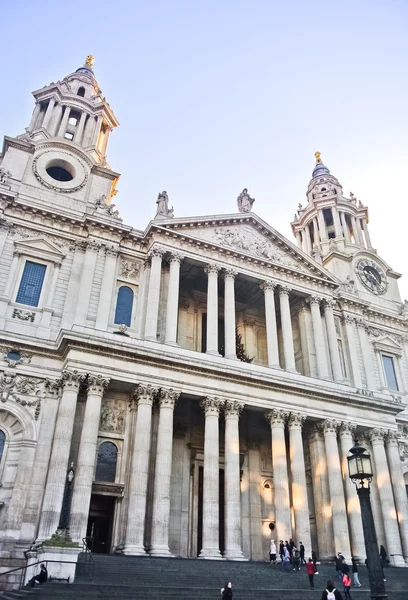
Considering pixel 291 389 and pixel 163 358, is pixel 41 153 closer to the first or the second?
pixel 163 358

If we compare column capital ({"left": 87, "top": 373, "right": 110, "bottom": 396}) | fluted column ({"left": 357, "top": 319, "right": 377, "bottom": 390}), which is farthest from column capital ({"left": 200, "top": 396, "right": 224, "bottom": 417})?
fluted column ({"left": 357, "top": 319, "right": 377, "bottom": 390})

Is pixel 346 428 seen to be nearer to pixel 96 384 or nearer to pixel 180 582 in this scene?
pixel 180 582

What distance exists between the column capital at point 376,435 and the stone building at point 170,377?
7.0 inches

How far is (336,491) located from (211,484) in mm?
7030

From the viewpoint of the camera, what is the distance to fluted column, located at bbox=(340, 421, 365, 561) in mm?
25081

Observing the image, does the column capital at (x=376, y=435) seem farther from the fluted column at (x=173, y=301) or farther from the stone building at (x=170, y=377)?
the fluted column at (x=173, y=301)

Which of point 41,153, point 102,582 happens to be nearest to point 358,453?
point 102,582

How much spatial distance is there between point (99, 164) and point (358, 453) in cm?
2654

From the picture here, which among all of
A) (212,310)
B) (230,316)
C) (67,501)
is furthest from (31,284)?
(67,501)

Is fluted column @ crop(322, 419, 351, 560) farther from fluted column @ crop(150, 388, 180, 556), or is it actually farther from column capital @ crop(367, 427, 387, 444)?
fluted column @ crop(150, 388, 180, 556)

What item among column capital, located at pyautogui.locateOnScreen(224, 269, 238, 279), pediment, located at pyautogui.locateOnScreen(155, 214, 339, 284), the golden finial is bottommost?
column capital, located at pyautogui.locateOnScreen(224, 269, 238, 279)

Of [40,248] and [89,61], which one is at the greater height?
[89,61]

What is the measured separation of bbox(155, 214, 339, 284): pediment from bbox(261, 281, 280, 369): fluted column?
166 centimetres

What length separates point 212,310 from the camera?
28.0m
